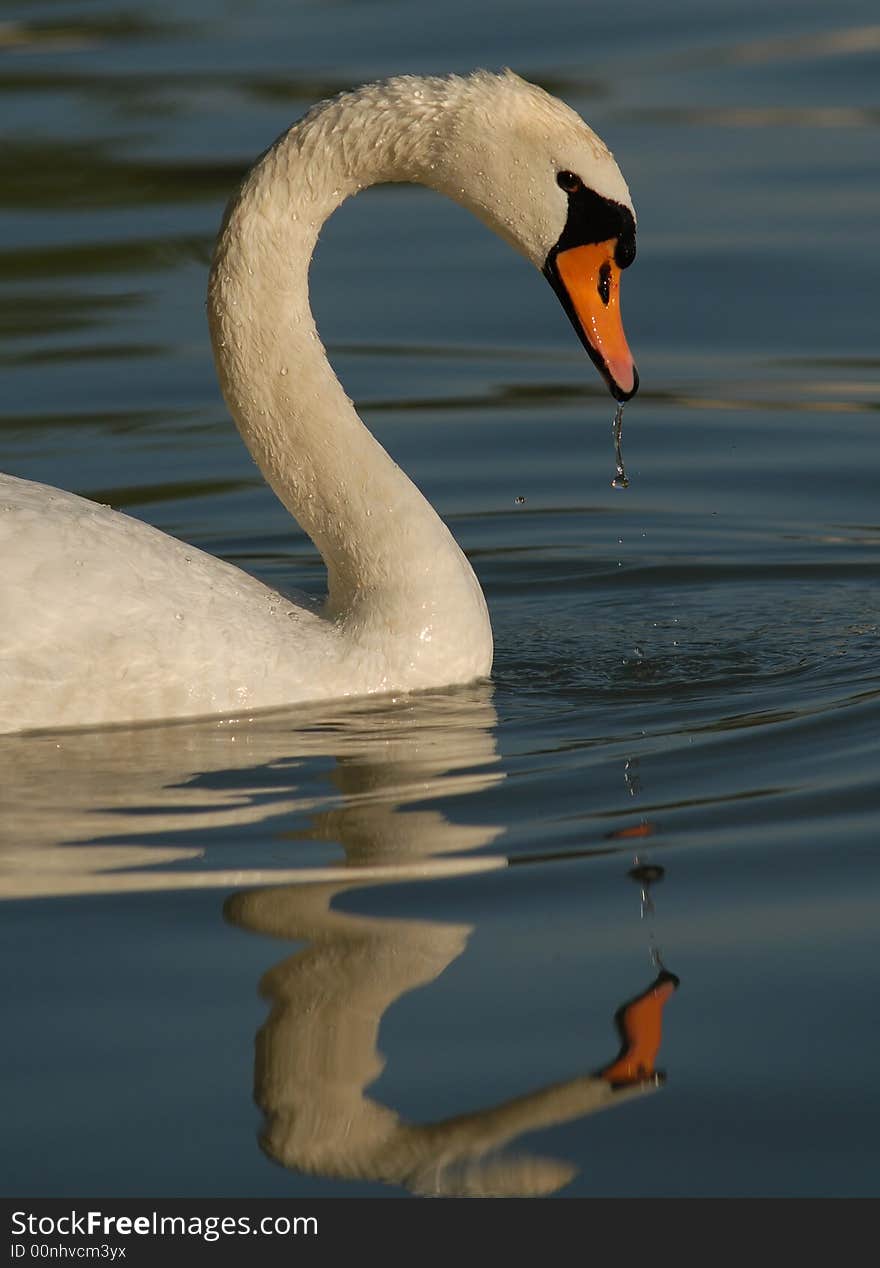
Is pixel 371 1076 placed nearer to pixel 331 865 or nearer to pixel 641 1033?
pixel 641 1033

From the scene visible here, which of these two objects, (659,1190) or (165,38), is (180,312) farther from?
(659,1190)

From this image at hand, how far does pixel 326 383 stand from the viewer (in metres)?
7.53

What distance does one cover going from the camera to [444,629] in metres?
7.41

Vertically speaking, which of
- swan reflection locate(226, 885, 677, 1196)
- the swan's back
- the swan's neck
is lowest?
swan reflection locate(226, 885, 677, 1196)

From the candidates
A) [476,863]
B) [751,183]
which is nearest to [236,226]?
[476,863]

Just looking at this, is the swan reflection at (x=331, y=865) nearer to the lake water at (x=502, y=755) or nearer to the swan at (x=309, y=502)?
the lake water at (x=502, y=755)

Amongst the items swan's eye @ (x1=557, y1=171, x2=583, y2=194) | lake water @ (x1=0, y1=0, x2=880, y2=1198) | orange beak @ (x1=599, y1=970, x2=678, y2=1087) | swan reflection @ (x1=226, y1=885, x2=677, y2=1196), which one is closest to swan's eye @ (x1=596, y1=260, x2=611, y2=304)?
swan's eye @ (x1=557, y1=171, x2=583, y2=194)

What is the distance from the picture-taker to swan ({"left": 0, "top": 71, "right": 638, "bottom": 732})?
263 inches

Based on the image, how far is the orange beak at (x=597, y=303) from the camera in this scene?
7.33 m

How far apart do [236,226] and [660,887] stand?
2.82 meters

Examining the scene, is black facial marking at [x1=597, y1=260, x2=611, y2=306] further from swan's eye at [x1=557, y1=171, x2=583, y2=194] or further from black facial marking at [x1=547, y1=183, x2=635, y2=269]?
swan's eye at [x1=557, y1=171, x2=583, y2=194]

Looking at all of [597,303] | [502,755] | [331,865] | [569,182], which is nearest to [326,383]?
[597,303]

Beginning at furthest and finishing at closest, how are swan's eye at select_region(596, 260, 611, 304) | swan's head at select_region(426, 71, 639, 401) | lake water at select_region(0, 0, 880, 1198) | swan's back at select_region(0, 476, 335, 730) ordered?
swan's eye at select_region(596, 260, 611, 304) → swan's head at select_region(426, 71, 639, 401) → swan's back at select_region(0, 476, 335, 730) → lake water at select_region(0, 0, 880, 1198)

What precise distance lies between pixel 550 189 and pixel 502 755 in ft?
5.85
